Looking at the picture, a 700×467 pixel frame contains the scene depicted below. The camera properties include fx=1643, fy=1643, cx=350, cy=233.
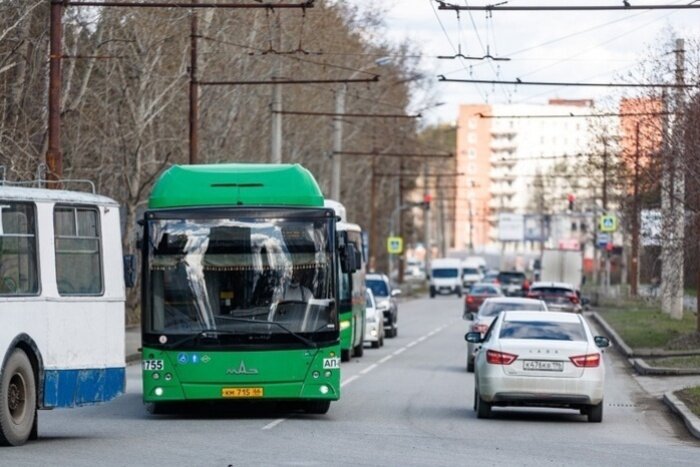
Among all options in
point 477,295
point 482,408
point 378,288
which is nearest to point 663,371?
point 482,408

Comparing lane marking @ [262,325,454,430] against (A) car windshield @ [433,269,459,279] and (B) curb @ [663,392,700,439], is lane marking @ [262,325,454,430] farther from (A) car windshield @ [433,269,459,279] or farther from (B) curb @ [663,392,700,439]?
(A) car windshield @ [433,269,459,279]

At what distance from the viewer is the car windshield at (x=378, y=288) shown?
163ft

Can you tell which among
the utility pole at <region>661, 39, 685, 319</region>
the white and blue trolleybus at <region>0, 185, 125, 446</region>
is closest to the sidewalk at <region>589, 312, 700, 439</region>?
the utility pole at <region>661, 39, 685, 319</region>

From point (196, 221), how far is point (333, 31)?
36446 millimetres

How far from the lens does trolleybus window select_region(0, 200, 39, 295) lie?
1598 centimetres

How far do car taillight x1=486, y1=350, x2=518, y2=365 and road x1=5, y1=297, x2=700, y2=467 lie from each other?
0.78 meters

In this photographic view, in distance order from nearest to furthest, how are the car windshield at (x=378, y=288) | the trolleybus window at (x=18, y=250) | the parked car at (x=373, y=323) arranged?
the trolleybus window at (x=18, y=250), the parked car at (x=373, y=323), the car windshield at (x=378, y=288)

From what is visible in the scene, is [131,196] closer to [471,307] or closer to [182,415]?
[471,307]

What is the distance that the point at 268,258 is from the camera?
20031mm

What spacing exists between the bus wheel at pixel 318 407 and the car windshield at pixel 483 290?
3610 cm

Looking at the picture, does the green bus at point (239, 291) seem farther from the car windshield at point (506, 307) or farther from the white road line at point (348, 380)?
the car windshield at point (506, 307)

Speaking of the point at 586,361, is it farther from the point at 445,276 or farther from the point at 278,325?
the point at 445,276

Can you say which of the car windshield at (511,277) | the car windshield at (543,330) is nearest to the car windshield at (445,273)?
the car windshield at (511,277)

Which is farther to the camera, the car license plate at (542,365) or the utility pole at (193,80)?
the utility pole at (193,80)
